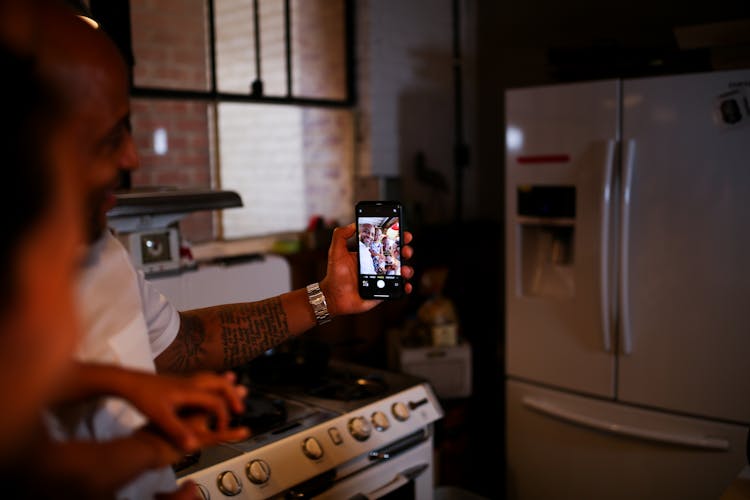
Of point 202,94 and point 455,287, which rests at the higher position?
point 202,94

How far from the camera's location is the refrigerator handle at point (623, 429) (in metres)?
2.29

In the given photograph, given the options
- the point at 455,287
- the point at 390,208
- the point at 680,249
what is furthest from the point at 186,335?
the point at 455,287

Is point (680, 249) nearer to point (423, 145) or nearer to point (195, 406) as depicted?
point (423, 145)

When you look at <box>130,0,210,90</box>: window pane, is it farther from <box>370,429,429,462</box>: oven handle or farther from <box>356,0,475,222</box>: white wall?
<box>370,429,429,462</box>: oven handle

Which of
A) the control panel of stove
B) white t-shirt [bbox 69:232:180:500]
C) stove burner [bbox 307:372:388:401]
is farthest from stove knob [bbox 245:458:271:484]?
white t-shirt [bbox 69:232:180:500]

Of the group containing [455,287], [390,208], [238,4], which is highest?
[238,4]

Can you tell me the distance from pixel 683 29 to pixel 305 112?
4.93ft

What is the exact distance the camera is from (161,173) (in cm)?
260

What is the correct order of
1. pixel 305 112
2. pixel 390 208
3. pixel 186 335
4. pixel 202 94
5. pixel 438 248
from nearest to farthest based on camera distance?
pixel 186 335 < pixel 390 208 < pixel 202 94 < pixel 305 112 < pixel 438 248

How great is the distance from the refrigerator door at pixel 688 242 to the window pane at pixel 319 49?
1.26 metres

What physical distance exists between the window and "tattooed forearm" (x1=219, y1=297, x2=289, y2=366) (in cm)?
133

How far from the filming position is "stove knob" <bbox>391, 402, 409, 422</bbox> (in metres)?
2.00

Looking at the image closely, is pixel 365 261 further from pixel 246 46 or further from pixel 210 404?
pixel 246 46

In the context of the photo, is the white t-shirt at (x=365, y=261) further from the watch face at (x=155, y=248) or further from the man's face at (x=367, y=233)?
the watch face at (x=155, y=248)
